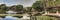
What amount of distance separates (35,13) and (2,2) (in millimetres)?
561

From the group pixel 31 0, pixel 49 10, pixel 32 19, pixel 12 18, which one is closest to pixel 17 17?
pixel 12 18

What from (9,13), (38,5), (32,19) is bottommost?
(32,19)

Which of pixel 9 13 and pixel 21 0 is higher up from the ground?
pixel 21 0

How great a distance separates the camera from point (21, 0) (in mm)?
1741

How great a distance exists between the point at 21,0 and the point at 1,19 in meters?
0.44

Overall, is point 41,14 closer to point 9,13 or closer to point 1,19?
point 9,13

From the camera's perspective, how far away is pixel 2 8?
5.60ft

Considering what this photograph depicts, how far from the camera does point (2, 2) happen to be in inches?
68.1

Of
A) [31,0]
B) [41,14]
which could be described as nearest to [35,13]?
[41,14]

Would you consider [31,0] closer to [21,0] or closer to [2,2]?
[21,0]

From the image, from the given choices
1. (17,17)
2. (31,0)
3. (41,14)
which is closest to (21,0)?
(31,0)

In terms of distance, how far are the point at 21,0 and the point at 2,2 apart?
31 centimetres

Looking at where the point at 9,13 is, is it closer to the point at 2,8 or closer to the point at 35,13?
the point at 2,8

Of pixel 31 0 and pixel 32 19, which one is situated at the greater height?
pixel 31 0
